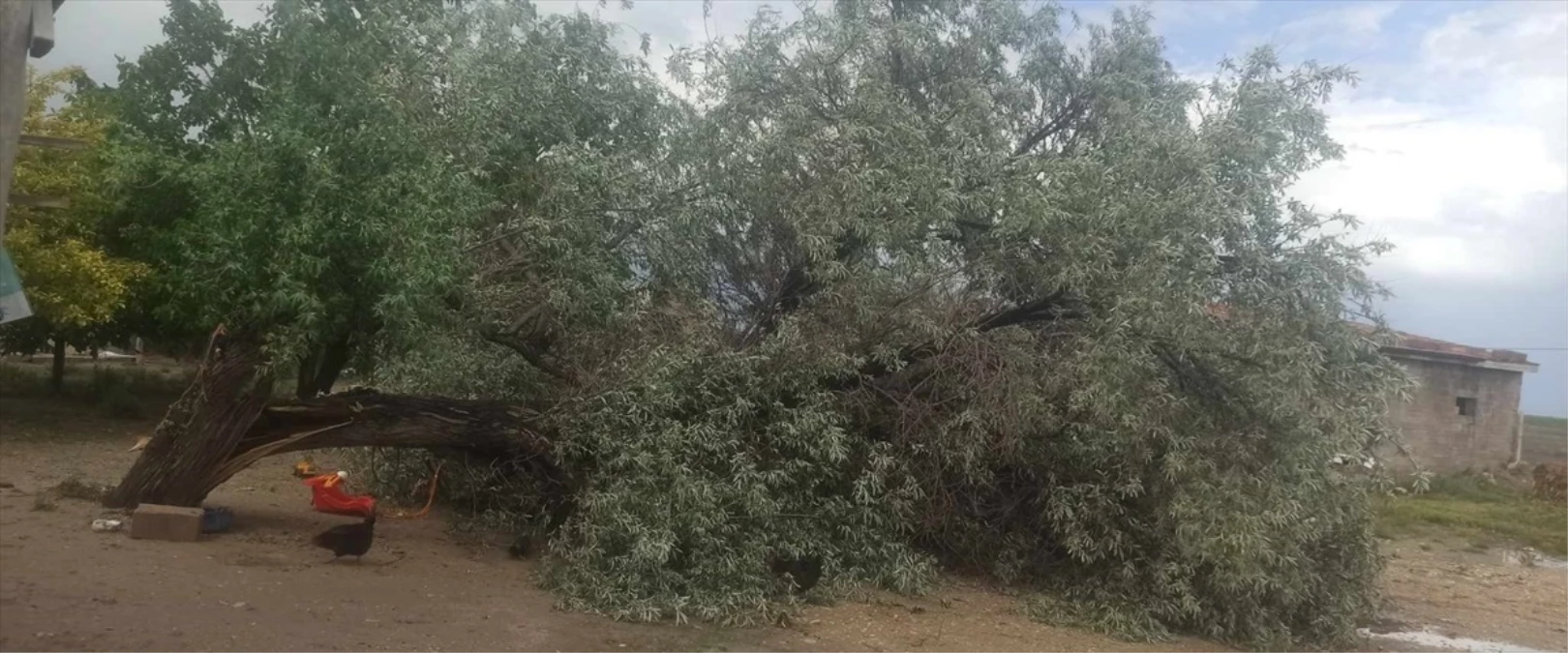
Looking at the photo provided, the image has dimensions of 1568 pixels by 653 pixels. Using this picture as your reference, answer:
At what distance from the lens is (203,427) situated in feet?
30.3

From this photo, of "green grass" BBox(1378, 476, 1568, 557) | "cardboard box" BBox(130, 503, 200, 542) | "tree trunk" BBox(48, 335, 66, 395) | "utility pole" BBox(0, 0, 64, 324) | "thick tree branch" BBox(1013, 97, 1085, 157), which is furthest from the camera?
"tree trunk" BBox(48, 335, 66, 395)

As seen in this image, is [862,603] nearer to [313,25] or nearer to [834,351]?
[834,351]

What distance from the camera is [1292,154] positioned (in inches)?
376

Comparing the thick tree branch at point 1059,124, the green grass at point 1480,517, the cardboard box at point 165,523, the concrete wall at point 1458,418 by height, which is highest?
the thick tree branch at point 1059,124

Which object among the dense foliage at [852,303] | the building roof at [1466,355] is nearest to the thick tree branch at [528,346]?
the dense foliage at [852,303]

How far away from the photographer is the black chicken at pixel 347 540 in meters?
8.63

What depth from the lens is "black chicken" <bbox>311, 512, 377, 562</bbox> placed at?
8.63 metres

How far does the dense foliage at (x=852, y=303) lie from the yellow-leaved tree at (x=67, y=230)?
12.4 ft

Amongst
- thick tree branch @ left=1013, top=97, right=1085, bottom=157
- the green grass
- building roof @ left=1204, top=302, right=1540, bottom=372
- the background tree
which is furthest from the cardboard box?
building roof @ left=1204, top=302, right=1540, bottom=372

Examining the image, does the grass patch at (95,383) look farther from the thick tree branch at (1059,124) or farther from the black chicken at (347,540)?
the thick tree branch at (1059,124)

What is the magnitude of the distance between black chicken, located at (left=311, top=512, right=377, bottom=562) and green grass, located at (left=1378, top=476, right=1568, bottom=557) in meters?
12.0

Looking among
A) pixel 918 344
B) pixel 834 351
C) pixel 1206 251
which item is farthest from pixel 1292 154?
pixel 834 351

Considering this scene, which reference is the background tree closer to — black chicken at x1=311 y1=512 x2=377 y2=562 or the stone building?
black chicken at x1=311 y1=512 x2=377 y2=562

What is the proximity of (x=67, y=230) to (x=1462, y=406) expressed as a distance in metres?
24.5
